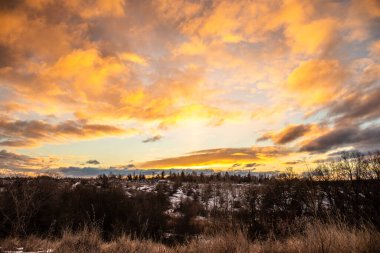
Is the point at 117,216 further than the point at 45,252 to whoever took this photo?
Yes

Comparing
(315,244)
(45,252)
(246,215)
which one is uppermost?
(315,244)

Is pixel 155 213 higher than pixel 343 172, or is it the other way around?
pixel 343 172

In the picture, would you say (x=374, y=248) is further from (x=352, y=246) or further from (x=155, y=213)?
(x=155, y=213)

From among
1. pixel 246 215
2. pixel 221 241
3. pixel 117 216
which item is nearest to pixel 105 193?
pixel 117 216

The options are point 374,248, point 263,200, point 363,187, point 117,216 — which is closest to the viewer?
point 374,248

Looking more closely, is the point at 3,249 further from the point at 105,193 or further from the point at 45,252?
the point at 105,193

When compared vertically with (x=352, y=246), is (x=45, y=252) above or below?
below

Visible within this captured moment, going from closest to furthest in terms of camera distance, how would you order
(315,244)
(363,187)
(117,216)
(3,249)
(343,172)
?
(315,244)
(3,249)
(363,187)
(117,216)
(343,172)

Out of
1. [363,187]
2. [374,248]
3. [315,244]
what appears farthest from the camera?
[363,187]

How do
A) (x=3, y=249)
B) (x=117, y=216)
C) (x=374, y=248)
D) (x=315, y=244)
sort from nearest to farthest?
(x=374, y=248), (x=315, y=244), (x=3, y=249), (x=117, y=216)

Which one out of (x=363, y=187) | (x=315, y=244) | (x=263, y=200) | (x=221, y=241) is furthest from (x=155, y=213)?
(x=315, y=244)

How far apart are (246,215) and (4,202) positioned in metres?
16.7

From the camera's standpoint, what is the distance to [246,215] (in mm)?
22844

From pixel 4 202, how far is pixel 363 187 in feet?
71.2
